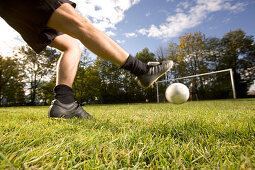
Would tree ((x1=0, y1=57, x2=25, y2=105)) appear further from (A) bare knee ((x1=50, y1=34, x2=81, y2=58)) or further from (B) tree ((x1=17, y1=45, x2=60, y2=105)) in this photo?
(A) bare knee ((x1=50, y1=34, x2=81, y2=58))

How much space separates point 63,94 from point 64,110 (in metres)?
0.21

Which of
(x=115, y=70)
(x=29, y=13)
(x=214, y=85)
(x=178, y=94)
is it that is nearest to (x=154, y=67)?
(x=29, y=13)

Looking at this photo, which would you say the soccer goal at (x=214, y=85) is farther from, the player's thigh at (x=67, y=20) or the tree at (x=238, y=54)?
the player's thigh at (x=67, y=20)

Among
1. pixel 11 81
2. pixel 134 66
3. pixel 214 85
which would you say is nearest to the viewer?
pixel 134 66

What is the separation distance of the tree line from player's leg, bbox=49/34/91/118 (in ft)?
57.7

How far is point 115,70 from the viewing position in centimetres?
2591

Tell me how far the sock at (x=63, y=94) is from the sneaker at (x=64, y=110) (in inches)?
1.8

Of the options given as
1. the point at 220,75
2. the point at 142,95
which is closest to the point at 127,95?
the point at 142,95

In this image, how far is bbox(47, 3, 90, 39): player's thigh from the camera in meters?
1.37

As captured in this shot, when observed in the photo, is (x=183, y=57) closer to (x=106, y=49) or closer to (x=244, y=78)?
(x=244, y=78)

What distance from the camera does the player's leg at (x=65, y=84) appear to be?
1.97 m

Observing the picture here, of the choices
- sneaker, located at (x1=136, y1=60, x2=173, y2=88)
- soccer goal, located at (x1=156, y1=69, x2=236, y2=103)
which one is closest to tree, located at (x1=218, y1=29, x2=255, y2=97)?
soccer goal, located at (x1=156, y1=69, x2=236, y2=103)

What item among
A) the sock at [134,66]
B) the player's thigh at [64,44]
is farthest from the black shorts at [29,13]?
the sock at [134,66]

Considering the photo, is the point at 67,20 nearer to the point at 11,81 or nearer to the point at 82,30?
the point at 82,30
